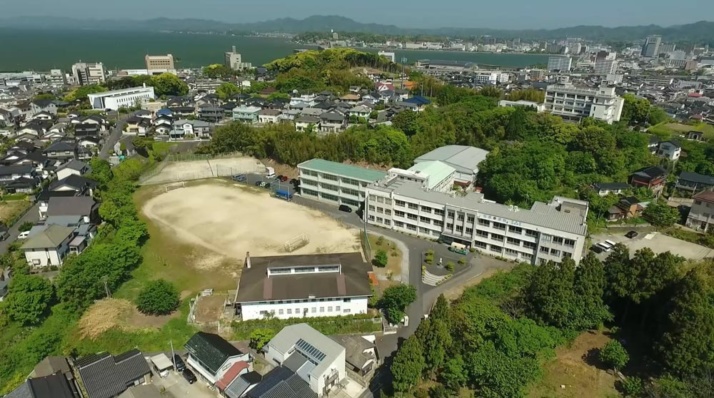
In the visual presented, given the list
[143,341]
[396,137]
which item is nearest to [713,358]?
[143,341]

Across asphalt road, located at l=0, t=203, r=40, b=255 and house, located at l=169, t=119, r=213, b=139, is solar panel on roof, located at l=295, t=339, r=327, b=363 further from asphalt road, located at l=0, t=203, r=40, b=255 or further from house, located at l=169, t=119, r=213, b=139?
house, located at l=169, t=119, r=213, b=139

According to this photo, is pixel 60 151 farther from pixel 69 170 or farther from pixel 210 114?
pixel 210 114

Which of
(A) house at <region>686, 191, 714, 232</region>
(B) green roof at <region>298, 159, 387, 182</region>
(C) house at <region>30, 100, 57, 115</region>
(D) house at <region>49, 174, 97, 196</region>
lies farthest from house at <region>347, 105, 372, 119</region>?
(C) house at <region>30, 100, 57, 115</region>

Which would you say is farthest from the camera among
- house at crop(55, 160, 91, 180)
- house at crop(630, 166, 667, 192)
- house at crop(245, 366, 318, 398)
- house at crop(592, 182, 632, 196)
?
house at crop(55, 160, 91, 180)

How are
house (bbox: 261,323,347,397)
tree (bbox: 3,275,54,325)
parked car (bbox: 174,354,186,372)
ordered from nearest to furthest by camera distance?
house (bbox: 261,323,347,397) < parked car (bbox: 174,354,186,372) < tree (bbox: 3,275,54,325)

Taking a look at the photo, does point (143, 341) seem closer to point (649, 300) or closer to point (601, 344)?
point (601, 344)

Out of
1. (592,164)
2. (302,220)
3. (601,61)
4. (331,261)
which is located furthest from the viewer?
(601,61)

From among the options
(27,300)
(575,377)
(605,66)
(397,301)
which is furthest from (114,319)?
(605,66)
